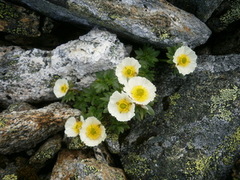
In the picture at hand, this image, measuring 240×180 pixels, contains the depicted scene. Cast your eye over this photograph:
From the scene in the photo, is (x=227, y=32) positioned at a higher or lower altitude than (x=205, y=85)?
higher

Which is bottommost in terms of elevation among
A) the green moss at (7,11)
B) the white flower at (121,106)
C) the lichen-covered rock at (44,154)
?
the lichen-covered rock at (44,154)

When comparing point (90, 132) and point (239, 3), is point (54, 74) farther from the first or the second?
point (239, 3)

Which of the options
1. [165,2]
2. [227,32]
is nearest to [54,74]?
[165,2]

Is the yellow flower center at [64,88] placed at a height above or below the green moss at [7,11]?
below

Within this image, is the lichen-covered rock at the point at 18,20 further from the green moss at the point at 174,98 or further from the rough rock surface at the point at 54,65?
the green moss at the point at 174,98

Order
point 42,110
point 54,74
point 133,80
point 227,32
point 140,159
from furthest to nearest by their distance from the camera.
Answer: point 227,32
point 54,74
point 42,110
point 140,159
point 133,80

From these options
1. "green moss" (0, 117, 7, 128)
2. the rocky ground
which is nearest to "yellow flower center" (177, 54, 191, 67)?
the rocky ground

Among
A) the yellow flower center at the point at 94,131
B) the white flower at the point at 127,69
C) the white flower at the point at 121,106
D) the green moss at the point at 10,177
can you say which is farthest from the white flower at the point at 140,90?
the green moss at the point at 10,177
